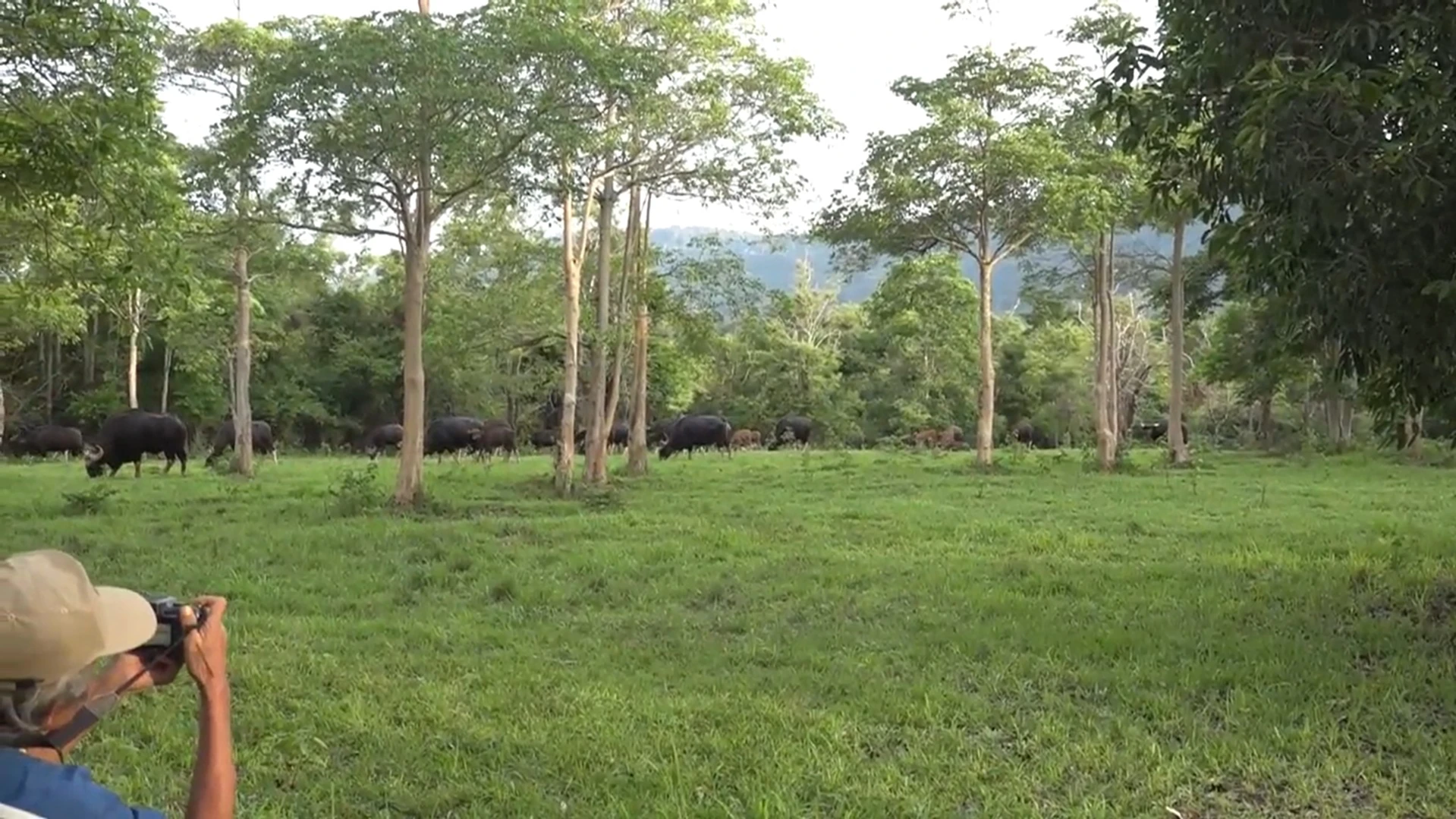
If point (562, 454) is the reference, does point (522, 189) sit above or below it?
above

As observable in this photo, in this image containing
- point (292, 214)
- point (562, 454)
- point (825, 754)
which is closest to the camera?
point (825, 754)

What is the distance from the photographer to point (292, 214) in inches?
499

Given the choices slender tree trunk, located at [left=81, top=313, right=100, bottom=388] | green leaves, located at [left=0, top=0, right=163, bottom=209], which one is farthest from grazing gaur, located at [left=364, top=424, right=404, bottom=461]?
green leaves, located at [left=0, top=0, right=163, bottom=209]

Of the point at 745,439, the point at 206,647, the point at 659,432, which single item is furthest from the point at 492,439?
the point at 206,647

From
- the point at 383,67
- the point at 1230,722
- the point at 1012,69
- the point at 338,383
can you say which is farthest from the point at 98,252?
the point at 338,383

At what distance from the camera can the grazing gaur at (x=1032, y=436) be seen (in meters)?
36.0

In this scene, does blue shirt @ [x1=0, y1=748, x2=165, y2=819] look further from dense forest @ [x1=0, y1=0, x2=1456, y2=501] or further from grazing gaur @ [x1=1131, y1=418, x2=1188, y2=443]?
grazing gaur @ [x1=1131, y1=418, x2=1188, y2=443]

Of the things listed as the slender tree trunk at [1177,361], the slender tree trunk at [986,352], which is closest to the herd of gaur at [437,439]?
the slender tree trunk at [1177,361]

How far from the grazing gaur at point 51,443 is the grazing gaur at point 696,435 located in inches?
537

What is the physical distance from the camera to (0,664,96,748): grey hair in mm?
1695

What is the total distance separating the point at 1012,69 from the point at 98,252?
14.3m

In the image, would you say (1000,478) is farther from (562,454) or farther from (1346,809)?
(1346,809)

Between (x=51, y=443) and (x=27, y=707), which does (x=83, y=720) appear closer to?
(x=27, y=707)

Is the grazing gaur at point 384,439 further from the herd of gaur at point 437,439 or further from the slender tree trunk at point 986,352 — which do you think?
the slender tree trunk at point 986,352
